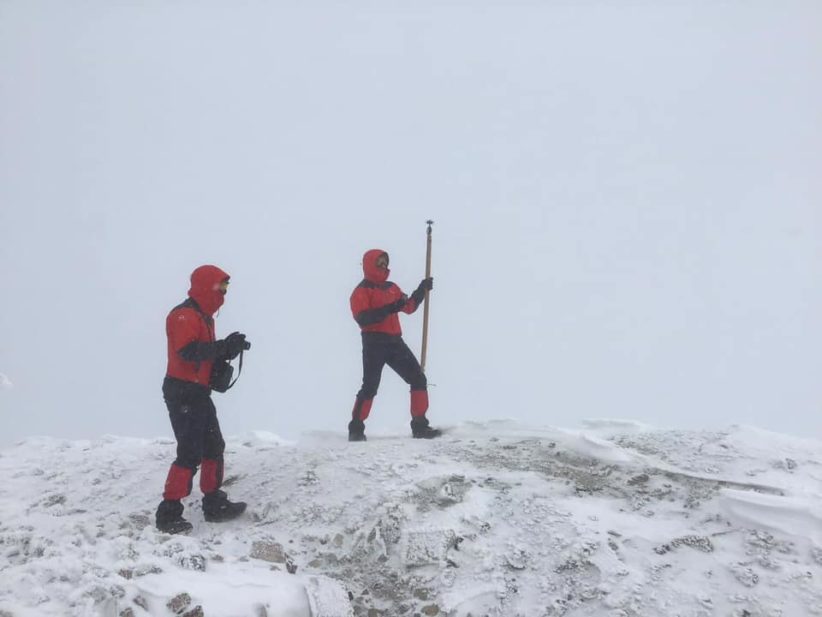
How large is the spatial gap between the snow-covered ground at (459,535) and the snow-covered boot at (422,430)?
25.7 inches

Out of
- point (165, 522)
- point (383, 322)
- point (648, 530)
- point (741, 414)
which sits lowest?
point (741, 414)

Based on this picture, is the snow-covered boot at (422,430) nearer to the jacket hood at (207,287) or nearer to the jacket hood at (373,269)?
the jacket hood at (373,269)

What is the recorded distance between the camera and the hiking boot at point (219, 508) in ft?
21.2

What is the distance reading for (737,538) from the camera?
5145 mm

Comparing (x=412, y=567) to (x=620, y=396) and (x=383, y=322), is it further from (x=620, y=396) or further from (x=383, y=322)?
(x=620, y=396)

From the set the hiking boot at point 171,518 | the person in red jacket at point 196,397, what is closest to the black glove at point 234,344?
the person in red jacket at point 196,397

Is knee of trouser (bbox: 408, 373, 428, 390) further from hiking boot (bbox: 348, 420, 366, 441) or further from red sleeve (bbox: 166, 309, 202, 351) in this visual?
red sleeve (bbox: 166, 309, 202, 351)

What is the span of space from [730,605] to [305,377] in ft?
573

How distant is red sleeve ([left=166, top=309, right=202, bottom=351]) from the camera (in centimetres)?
638

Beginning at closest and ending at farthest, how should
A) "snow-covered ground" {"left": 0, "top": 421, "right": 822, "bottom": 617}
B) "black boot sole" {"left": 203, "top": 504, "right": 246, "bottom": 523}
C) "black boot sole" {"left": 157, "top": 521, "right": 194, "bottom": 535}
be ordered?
"snow-covered ground" {"left": 0, "top": 421, "right": 822, "bottom": 617}, "black boot sole" {"left": 157, "top": 521, "right": 194, "bottom": 535}, "black boot sole" {"left": 203, "top": 504, "right": 246, "bottom": 523}

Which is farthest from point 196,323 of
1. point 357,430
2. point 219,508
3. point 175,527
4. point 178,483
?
point 357,430

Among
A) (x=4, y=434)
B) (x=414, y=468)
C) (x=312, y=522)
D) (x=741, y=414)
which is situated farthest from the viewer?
(x=741, y=414)

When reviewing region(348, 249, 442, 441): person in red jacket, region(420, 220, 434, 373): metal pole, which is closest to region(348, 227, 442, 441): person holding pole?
region(348, 249, 442, 441): person in red jacket

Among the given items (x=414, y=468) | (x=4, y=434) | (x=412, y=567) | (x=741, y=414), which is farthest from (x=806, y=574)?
(x=741, y=414)
